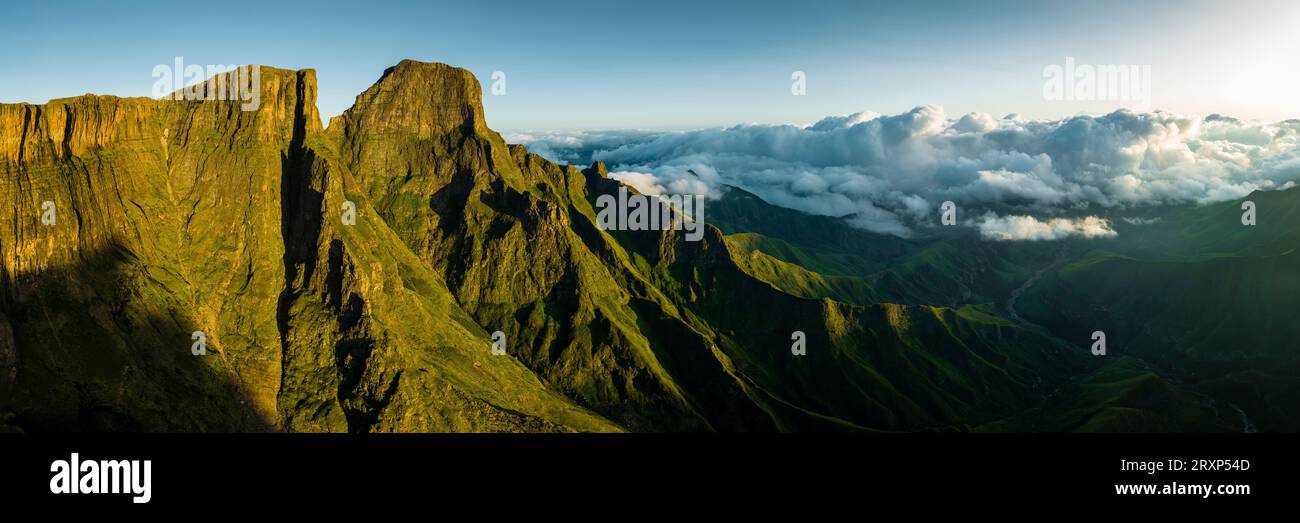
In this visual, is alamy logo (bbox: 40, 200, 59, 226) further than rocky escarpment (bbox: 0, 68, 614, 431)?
Yes
